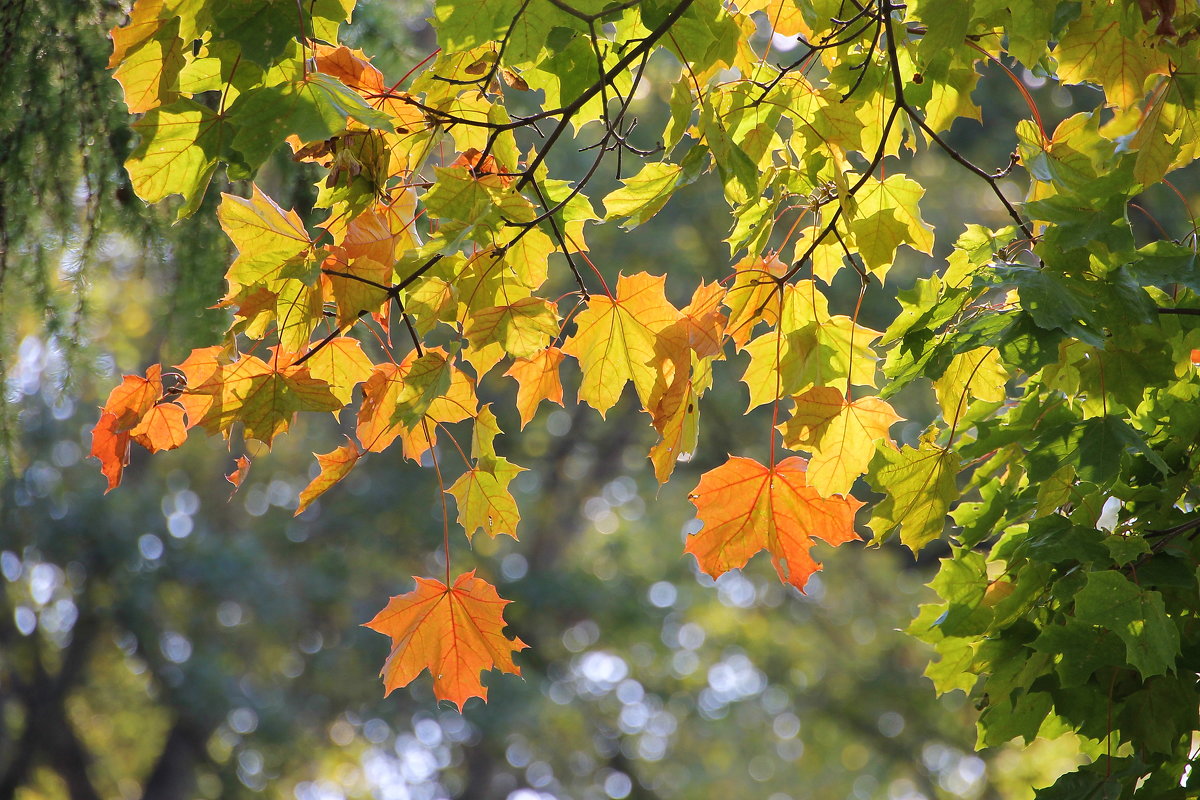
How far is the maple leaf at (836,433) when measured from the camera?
5.01ft

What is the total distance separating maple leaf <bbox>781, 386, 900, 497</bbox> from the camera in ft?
5.01

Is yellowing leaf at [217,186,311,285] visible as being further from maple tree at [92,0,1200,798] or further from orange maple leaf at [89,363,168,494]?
orange maple leaf at [89,363,168,494]

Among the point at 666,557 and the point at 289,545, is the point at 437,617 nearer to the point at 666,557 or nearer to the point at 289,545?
the point at 289,545

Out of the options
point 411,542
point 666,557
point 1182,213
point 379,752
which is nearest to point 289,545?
point 411,542

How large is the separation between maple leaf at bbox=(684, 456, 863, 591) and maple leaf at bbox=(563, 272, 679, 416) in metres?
0.19

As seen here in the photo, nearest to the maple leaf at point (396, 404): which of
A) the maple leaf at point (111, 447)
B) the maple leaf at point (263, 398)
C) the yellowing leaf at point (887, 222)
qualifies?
the maple leaf at point (263, 398)

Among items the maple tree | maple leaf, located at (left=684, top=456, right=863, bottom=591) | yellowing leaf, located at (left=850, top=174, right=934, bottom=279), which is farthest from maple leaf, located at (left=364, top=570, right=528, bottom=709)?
yellowing leaf, located at (left=850, top=174, right=934, bottom=279)

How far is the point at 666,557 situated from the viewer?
36.7 ft

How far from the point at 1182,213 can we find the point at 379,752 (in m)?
8.66

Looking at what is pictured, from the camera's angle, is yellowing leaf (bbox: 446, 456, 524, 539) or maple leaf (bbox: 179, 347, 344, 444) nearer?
maple leaf (bbox: 179, 347, 344, 444)

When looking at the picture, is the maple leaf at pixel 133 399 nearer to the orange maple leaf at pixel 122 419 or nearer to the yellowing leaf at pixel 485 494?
the orange maple leaf at pixel 122 419

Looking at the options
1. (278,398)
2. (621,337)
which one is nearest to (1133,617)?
(621,337)

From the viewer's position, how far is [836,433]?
5.11 ft

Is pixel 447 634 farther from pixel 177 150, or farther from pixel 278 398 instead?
pixel 177 150
